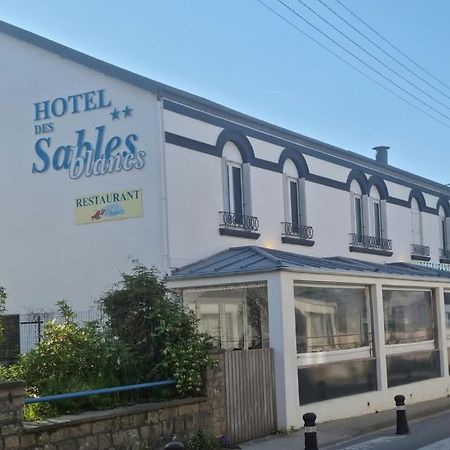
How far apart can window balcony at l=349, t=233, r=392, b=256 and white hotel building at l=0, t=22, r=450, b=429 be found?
283 cm

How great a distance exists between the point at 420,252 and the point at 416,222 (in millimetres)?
1163

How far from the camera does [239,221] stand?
19.2 m

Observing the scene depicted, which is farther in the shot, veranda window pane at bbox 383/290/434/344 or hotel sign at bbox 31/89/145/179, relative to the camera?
veranda window pane at bbox 383/290/434/344

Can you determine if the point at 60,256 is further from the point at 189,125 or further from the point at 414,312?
the point at 414,312

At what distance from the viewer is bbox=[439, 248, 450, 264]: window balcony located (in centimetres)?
3086

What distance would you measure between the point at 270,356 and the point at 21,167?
8623 mm

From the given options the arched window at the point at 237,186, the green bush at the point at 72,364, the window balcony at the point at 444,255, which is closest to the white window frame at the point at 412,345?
the arched window at the point at 237,186

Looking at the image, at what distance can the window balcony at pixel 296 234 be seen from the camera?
67.6ft

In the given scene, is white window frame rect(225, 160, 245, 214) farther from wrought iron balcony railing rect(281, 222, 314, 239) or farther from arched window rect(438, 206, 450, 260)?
arched window rect(438, 206, 450, 260)

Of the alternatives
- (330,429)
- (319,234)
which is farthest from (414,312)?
(330,429)

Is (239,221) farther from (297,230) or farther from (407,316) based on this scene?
(407,316)

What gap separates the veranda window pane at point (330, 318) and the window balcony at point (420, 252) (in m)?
10.7

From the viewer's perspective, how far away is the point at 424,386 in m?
19.7

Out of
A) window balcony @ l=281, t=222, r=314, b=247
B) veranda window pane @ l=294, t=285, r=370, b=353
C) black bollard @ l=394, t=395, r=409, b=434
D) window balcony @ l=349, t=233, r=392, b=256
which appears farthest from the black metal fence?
window balcony @ l=349, t=233, r=392, b=256
